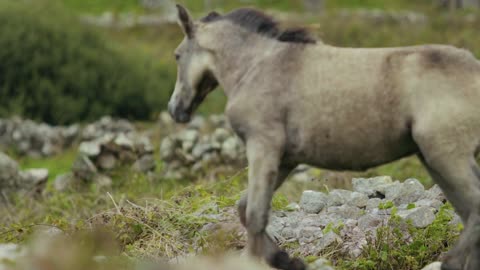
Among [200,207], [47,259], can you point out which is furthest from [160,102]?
[47,259]

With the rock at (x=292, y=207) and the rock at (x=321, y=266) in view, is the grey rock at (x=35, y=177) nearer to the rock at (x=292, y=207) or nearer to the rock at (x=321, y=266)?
the rock at (x=292, y=207)

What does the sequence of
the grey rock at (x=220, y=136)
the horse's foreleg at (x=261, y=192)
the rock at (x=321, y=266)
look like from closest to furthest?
the rock at (x=321, y=266) → the horse's foreleg at (x=261, y=192) → the grey rock at (x=220, y=136)

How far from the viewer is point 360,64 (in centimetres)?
674

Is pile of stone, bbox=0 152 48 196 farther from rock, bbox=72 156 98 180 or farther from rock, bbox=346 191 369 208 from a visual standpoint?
rock, bbox=346 191 369 208

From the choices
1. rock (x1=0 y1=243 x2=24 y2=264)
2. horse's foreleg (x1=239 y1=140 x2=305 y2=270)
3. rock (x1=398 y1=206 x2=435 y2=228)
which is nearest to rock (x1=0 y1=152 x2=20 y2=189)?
rock (x1=398 y1=206 x2=435 y2=228)

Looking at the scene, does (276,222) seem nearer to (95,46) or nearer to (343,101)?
(343,101)

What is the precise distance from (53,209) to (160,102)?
1230 centimetres

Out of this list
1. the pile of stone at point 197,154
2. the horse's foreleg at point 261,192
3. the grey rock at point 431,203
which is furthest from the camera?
the pile of stone at point 197,154

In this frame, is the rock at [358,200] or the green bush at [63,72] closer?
the rock at [358,200]

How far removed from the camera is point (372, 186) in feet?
33.2

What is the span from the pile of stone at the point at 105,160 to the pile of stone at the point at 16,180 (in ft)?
0.99

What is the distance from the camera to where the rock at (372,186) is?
9.93 m

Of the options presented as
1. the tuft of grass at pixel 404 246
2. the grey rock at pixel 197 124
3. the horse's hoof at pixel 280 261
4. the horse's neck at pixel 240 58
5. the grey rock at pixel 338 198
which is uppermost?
the horse's neck at pixel 240 58

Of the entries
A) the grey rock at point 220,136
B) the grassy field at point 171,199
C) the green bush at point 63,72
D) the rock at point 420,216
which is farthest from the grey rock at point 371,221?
the green bush at point 63,72
